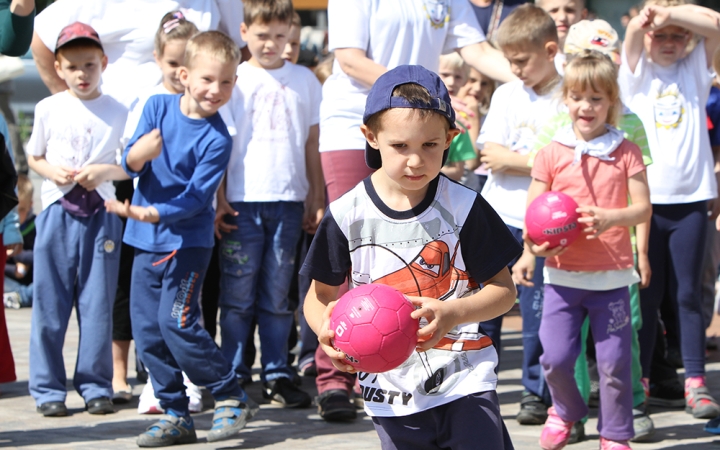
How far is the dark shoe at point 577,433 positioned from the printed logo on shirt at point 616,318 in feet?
2.15

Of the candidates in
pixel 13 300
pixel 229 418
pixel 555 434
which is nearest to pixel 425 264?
pixel 555 434

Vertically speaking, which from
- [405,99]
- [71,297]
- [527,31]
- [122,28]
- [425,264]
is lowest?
[71,297]

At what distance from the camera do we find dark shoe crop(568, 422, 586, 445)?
5535 mm

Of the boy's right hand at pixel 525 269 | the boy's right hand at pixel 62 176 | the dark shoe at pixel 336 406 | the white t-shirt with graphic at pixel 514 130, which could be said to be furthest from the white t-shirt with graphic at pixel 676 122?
the boy's right hand at pixel 62 176

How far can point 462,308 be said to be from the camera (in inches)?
131

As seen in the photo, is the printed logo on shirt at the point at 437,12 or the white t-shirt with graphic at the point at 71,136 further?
the white t-shirt with graphic at the point at 71,136

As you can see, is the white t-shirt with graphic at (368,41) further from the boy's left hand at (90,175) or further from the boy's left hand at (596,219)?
the boy's left hand at (596,219)

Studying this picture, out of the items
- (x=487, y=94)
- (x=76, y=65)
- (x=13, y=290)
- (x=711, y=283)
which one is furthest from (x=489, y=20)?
(x=13, y=290)

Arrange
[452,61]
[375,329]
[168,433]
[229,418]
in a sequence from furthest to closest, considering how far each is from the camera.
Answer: [452,61], [229,418], [168,433], [375,329]

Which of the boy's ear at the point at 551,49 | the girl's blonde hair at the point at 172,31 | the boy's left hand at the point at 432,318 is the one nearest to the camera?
the boy's left hand at the point at 432,318

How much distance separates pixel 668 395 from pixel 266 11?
11.7 ft

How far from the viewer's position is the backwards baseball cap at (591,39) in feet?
20.8

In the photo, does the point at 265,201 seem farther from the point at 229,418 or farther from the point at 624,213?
the point at 624,213

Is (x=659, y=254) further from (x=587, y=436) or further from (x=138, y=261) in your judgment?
(x=138, y=261)
